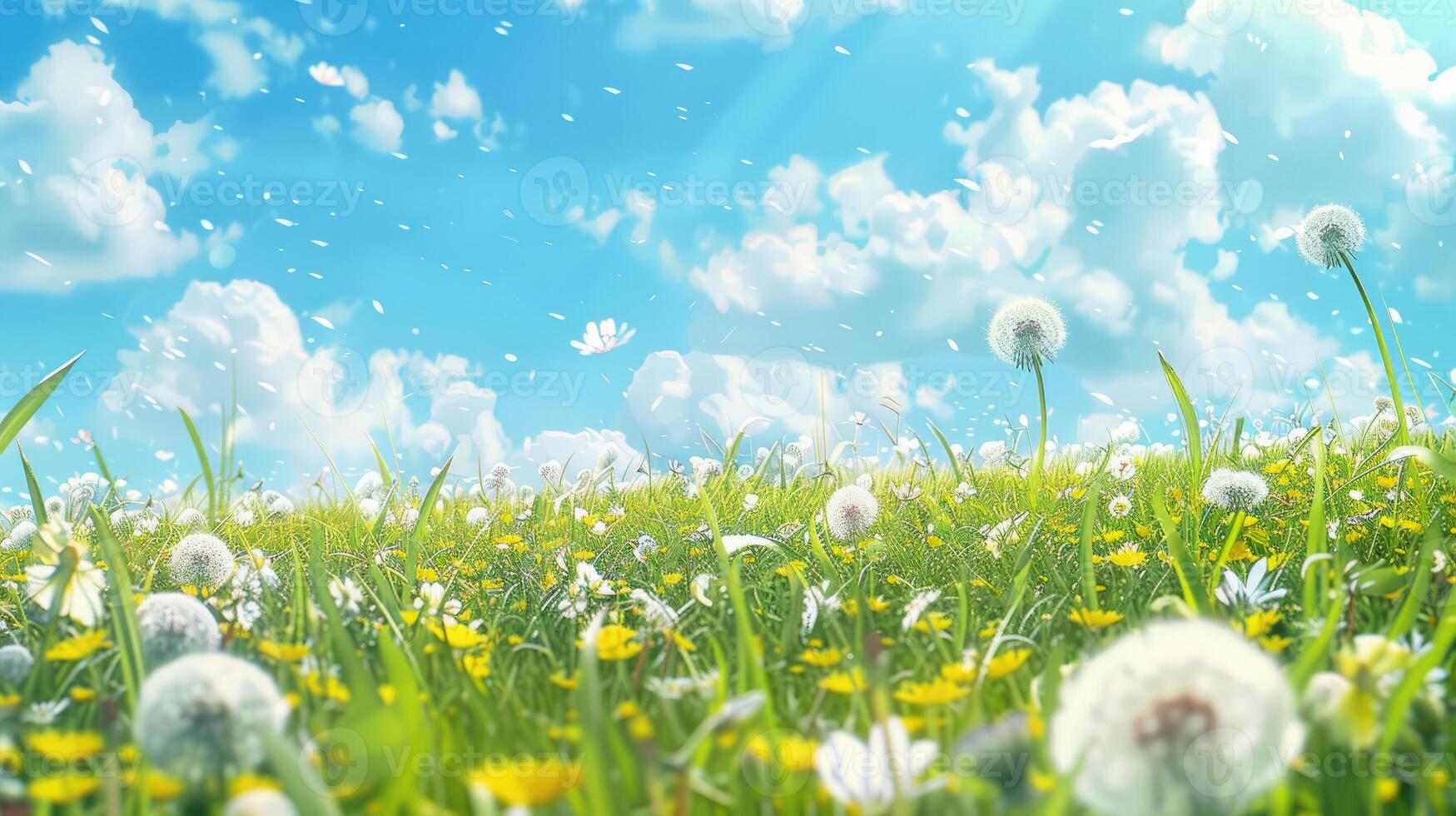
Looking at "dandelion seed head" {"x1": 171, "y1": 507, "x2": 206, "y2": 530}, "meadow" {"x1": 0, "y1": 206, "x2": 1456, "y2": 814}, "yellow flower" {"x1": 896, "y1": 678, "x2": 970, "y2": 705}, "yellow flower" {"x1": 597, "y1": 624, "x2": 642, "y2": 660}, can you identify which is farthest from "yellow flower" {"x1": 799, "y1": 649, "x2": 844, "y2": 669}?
"dandelion seed head" {"x1": 171, "y1": 507, "x2": 206, "y2": 530}

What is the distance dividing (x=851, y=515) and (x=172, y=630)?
7.19ft

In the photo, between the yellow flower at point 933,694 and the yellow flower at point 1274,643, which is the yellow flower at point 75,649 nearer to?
the yellow flower at point 933,694

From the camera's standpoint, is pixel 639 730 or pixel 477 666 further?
pixel 477 666

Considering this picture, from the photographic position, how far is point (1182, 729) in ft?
2.80

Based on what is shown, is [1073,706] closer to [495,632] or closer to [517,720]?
[517,720]

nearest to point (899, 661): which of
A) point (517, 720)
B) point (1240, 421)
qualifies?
point (517, 720)

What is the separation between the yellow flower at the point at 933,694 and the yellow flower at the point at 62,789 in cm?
106

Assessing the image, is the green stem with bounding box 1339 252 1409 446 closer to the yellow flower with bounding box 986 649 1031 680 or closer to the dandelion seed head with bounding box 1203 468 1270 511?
the dandelion seed head with bounding box 1203 468 1270 511

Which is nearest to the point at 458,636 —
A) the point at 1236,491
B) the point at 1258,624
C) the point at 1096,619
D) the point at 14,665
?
the point at 14,665

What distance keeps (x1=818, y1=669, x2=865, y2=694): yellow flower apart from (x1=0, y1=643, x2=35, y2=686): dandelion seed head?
58.1 inches

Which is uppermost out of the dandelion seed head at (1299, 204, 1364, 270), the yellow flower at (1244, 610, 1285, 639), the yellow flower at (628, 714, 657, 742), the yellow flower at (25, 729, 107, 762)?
the dandelion seed head at (1299, 204, 1364, 270)

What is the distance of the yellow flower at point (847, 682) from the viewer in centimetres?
142

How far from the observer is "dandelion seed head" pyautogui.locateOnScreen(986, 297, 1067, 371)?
5.48 meters

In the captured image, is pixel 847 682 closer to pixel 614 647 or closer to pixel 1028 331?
pixel 614 647
